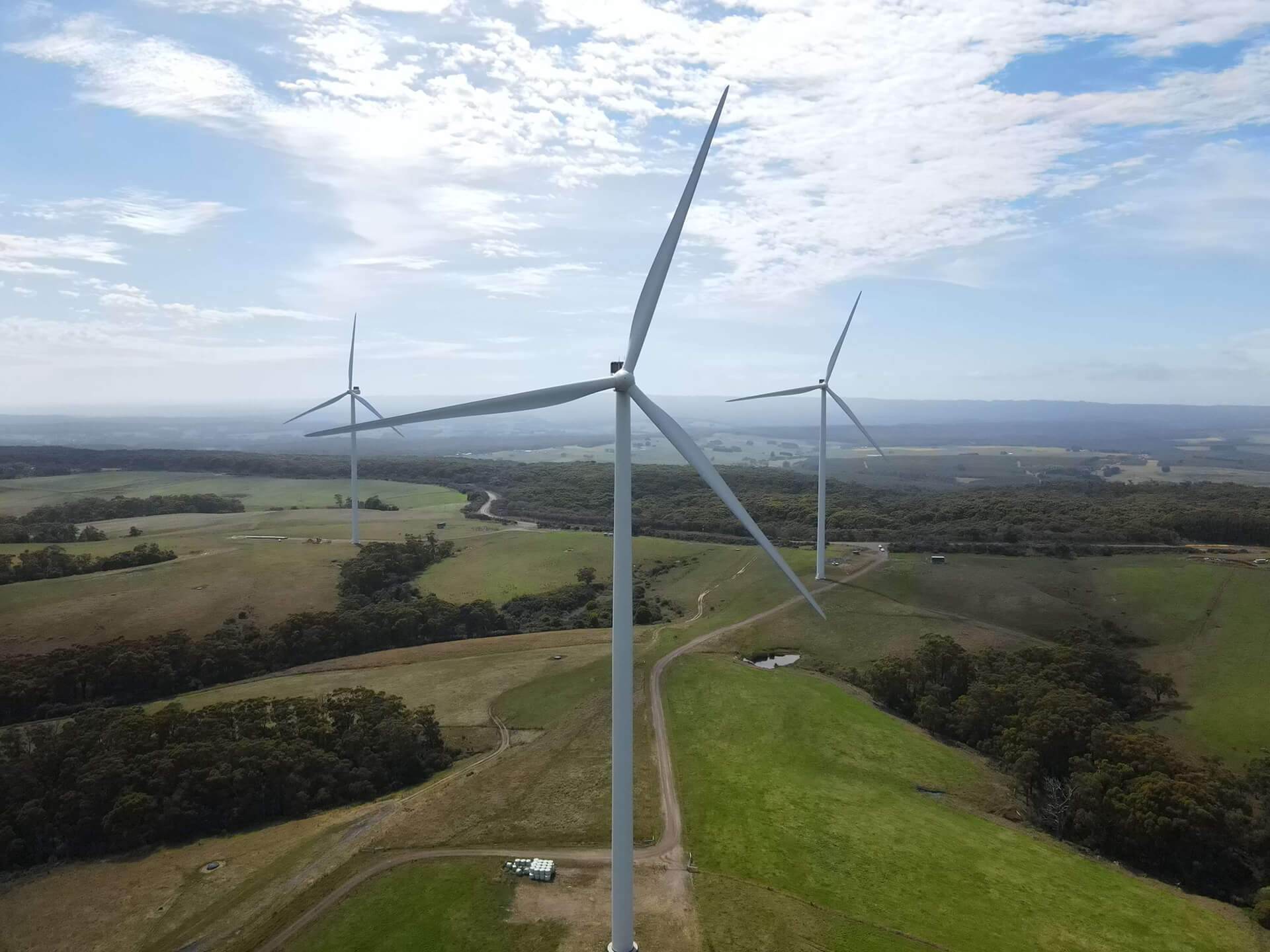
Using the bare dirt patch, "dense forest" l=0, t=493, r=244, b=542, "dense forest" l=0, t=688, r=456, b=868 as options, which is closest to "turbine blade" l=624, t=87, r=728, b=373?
the bare dirt patch

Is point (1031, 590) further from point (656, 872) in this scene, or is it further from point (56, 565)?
point (56, 565)

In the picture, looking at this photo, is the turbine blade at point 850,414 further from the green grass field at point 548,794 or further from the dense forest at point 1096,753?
the green grass field at point 548,794

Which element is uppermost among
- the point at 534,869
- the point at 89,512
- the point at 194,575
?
the point at 89,512

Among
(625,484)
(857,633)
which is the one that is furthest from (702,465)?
(857,633)

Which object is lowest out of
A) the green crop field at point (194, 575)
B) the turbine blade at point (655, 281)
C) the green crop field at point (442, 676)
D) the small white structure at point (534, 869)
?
the green crop field at point (442, 676)

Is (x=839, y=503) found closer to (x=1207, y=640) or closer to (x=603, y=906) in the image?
(x=1207, y=640)

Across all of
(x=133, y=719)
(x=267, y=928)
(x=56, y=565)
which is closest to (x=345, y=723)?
(x=133, y=719)

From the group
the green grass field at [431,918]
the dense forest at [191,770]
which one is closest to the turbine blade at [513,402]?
the green grass field at [431,918]
